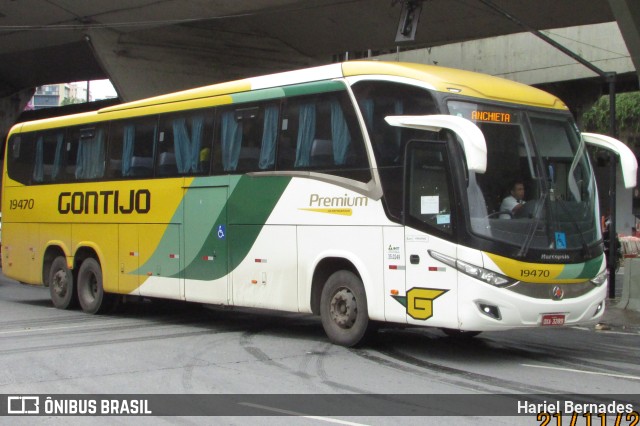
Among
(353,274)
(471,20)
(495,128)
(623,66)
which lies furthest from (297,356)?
(623,66)

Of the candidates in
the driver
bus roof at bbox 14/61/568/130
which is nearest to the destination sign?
bus roof at bbox 14/61/568/130

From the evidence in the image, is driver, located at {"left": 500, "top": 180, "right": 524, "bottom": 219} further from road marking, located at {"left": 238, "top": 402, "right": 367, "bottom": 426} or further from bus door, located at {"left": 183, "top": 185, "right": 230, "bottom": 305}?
bus door, located at {"left": 183, "top": 185, "right": 230, "bottom": 305}

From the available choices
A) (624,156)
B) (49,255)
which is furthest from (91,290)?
(624,156)

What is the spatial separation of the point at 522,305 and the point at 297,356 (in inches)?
119

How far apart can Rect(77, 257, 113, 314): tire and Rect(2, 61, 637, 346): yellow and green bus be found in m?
0.35

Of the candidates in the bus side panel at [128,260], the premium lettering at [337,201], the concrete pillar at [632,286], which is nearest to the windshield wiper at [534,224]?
the premium lettering at [337,201]

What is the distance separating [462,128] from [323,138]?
2746mm

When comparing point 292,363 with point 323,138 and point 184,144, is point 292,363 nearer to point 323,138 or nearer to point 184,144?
point 323,138

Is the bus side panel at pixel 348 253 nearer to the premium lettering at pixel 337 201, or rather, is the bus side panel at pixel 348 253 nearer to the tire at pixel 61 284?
the premium lettering at pixel 337 201

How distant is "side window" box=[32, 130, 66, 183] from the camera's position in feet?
56.4

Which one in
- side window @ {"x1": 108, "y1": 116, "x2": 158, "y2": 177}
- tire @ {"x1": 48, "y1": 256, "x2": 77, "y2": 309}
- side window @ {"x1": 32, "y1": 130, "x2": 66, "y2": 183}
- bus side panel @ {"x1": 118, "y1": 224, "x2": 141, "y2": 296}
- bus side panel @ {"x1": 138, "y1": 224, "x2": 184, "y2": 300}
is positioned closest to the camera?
bus side panel @ {"x1": 138, "y1": 224, "x2": 184, "y2": 300}

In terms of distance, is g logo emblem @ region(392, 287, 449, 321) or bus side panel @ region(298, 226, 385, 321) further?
bus side panel @ region(298, 226, 385, 321)

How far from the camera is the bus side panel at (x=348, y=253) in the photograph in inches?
431

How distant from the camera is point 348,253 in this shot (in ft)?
37.2
